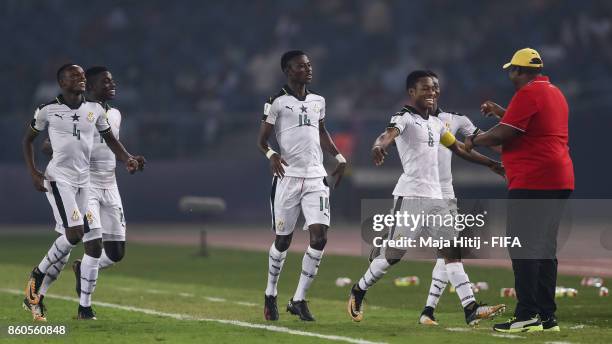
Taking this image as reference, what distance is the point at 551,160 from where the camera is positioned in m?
10.6

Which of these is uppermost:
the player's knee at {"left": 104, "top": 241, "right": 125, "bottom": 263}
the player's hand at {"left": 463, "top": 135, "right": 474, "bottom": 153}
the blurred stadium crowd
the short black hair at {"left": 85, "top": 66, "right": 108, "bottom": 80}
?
the blurred stadium crowd

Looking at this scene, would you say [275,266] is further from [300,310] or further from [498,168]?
[498,168]

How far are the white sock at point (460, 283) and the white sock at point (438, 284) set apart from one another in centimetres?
34

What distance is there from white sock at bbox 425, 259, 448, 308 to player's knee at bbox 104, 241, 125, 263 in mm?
3338

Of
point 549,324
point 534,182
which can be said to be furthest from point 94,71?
point 549,324

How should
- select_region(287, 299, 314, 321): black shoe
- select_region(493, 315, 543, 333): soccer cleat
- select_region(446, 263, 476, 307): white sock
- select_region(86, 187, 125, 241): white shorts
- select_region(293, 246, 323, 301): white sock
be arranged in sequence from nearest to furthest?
select_region(493, 315, 543, 333): soccer cleat → select_region(446, 263, 476, 307): white sock → select_region(287, 299, 314, 321): black shoe → select_region(293, 246, 323, 301): white sock → select_region(86, 187, 125, 241): white shorts

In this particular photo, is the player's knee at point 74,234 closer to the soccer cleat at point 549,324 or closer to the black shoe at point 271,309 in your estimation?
the black shoe at point 271,309

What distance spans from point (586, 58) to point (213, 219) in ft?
31.9

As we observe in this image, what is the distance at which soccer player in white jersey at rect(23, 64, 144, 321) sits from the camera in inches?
464

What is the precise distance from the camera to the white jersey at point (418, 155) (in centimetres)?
1156

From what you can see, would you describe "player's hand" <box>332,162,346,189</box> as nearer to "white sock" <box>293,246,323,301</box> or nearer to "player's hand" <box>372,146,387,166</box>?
"white sock" <box>293,246,323,301</box>

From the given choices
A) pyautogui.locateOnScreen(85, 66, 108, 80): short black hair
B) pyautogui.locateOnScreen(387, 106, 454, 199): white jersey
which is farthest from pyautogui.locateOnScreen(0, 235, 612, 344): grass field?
pyautogui.locateOnScreen(85, 66, 108, 80): short black hair

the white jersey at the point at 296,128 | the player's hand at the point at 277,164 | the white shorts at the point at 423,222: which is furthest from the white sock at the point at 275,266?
the white shorts at the point at 423,222

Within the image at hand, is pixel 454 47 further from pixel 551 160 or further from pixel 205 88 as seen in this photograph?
pixel 551 160
